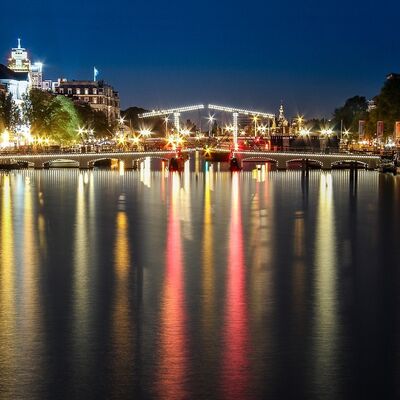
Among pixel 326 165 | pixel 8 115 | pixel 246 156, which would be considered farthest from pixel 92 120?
pixel 326 165

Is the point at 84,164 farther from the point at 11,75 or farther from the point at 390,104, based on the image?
the point at 11,75

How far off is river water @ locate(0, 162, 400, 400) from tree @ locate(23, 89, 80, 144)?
212 feet

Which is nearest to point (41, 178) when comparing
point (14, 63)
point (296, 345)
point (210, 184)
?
point (210, 184)

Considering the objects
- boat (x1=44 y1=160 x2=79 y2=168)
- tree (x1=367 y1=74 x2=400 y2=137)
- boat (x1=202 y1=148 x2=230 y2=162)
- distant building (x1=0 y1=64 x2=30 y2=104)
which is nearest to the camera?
tree (x1=367 y1=74 x2=400 y2=137)

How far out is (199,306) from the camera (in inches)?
674

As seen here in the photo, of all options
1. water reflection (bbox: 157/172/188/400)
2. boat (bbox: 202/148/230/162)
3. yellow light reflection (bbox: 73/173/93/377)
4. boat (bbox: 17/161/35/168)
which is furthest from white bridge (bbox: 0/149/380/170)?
water reflection (bbox: 157/172/188/400)

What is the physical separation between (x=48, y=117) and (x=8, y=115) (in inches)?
268

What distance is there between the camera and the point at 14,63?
14325cm

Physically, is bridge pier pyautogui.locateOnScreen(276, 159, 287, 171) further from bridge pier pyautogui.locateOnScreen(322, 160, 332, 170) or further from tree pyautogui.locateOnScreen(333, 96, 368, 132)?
tree pyautogui.locateOnScreen(333, 96, 368, 132)

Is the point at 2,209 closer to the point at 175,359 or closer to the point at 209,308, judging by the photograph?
the point at 209,308

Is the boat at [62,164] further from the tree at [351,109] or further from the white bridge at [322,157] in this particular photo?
the tree at [351,109]

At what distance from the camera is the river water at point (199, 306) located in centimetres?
1253

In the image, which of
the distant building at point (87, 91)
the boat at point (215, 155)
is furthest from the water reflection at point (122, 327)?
the distant building at point (87, 91)

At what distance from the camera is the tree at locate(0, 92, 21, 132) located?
93.8 meters
